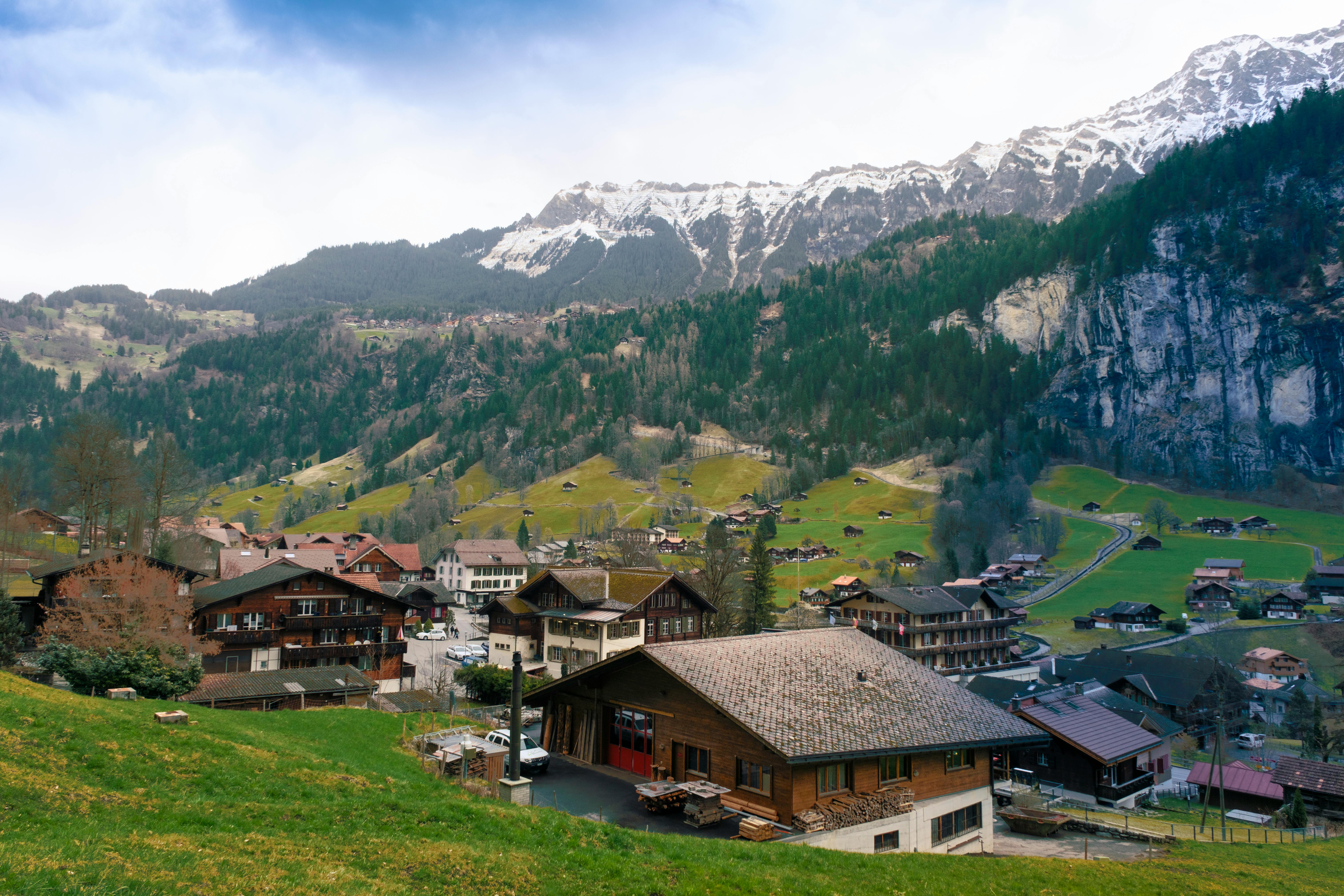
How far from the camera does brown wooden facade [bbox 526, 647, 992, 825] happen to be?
21188mm

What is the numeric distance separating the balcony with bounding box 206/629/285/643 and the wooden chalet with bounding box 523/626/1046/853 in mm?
32601

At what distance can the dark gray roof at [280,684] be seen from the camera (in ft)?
127

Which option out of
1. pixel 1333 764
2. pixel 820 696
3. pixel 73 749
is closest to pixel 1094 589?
pixel 1333 764

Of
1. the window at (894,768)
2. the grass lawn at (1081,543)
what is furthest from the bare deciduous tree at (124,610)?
the grass lawn at (1081,543)

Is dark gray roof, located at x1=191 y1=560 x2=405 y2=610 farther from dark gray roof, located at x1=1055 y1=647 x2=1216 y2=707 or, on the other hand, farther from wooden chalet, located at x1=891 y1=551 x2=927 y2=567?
wooden chalet, located at x1=891 y1=551 x2=927 y2=567

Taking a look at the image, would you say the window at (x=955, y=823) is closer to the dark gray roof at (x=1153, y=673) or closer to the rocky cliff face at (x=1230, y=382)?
the dark gray roof at (x=1153, y=673)

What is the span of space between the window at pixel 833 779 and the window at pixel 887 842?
1634mm

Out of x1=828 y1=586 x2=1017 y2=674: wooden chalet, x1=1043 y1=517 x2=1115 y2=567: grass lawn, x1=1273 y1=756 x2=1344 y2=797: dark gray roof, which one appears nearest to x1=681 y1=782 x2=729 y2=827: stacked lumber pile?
x1=1273 y1=756 x2=1344 y2=797: dark gray roof

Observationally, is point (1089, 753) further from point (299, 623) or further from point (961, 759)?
point (299, 623)

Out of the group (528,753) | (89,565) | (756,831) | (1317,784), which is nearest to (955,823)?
(756,831)

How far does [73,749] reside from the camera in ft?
53.8

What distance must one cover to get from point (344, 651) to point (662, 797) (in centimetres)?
4156

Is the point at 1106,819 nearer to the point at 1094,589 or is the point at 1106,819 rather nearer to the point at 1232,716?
the point at 1232,716

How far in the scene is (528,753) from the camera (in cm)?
2791
